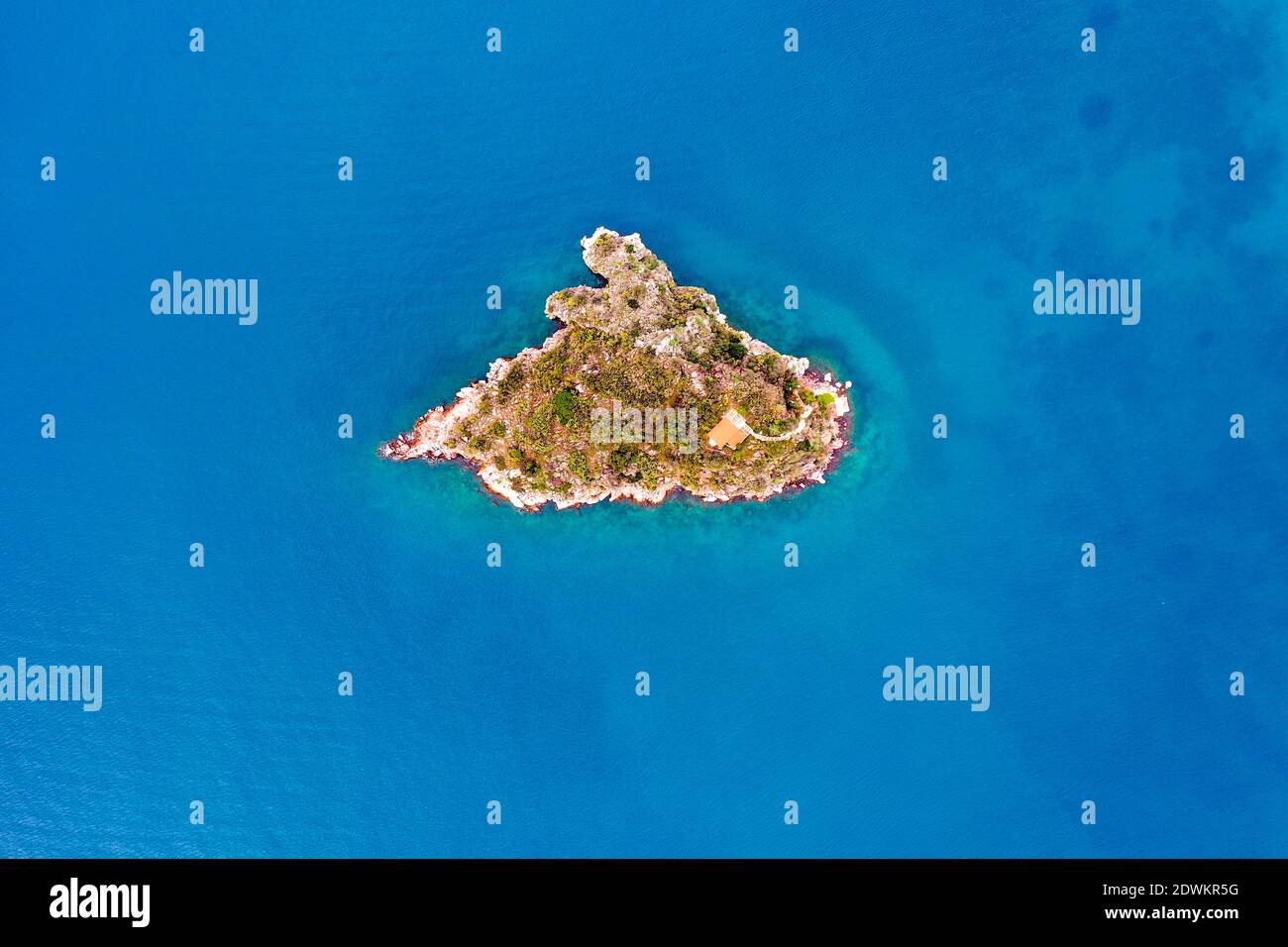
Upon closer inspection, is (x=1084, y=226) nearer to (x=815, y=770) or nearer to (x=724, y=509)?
(x=724, y=509)

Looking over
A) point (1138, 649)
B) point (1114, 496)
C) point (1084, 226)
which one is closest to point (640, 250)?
point (1084, 226)

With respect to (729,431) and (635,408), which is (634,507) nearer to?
(635,408)

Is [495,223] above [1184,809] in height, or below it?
above

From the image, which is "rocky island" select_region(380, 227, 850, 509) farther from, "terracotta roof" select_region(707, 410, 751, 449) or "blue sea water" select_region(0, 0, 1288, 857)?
"blue sea water" select_region(0, 0, 1288, 857)

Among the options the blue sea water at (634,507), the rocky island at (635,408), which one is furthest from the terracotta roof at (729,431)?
the blue sea water at (634,507)

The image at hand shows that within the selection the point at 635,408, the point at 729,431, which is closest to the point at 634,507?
the point at 635,408

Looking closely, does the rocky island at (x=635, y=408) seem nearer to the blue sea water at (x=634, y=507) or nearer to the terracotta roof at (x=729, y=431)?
the terracotta roof at (x=729, y=431)
